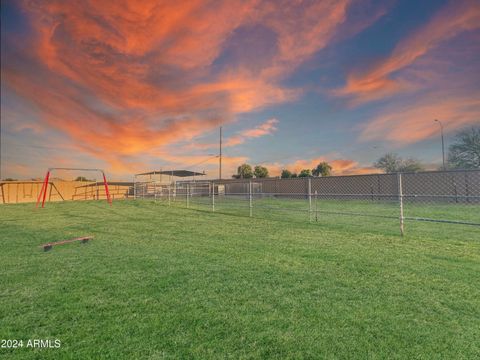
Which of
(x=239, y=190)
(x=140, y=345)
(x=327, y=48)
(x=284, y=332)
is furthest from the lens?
(x=239, y=190)

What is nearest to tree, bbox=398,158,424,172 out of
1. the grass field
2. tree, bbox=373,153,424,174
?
tree, bbox=373,153,424,174

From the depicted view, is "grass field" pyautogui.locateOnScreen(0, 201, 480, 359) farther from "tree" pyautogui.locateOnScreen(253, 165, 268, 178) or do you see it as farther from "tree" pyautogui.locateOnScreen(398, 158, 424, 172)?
"tree" pyautogui.locateOnScreen(253, 165, 268, 178)

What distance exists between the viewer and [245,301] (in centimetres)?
294

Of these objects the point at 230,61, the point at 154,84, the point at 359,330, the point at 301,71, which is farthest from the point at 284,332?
the point at 154,84

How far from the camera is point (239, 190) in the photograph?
33.3 m

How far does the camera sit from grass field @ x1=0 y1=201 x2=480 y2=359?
2100 millimetres

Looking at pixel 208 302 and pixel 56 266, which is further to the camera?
pixel 56 266

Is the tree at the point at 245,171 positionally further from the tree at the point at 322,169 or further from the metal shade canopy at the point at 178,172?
the metal shade canopy at the point at 178,172

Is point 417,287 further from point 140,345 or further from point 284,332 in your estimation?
point 140,345

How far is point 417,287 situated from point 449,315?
0.76 meters

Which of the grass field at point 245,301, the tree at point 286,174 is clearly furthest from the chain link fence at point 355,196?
the tree at point 286,174

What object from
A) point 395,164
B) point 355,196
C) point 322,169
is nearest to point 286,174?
point 322,169

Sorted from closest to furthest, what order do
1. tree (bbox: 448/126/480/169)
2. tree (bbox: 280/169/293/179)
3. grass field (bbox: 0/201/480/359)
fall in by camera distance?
grass field (bbox: 0/201/480/359) → tree (bbox: 448/126/480/169) → tree (bbox: 280/169/293/179)

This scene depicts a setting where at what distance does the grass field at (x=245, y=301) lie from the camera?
2.10 metres
